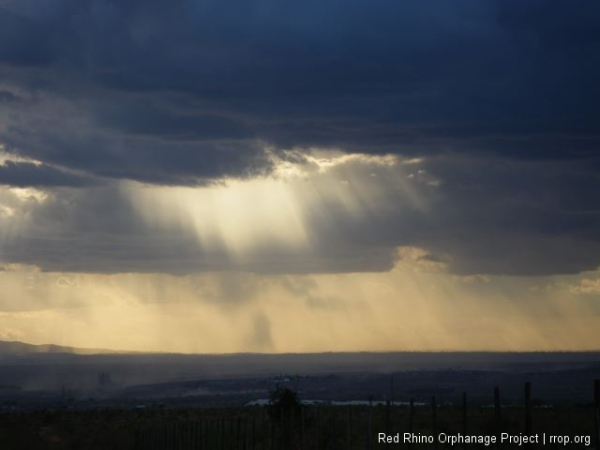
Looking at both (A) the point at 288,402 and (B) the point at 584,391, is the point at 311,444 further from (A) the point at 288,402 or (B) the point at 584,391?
(B) the point at 584,391

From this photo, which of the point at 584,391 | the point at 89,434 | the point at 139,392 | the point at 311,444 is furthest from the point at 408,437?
the point at 139,392

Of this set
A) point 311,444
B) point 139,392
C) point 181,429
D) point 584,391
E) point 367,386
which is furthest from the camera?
point 139,392

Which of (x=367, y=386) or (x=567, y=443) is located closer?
(x=567, y=443)

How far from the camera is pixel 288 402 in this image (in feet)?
178

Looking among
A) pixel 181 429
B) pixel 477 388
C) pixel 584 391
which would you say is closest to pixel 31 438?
pixel 181 429

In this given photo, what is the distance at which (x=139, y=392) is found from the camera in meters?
199

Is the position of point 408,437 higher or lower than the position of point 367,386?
lower

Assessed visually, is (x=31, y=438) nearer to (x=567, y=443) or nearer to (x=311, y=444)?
(x=311, y=444)

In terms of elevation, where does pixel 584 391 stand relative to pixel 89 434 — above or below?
above

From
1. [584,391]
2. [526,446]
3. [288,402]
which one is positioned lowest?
[526,446]

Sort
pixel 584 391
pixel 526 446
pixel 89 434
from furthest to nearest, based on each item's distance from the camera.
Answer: pixel 584 391
pixel 89 434
pixel 526 446

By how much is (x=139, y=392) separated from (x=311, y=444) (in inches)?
6467

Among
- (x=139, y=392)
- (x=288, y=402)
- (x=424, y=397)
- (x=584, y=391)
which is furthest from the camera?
(x=139, y=392)

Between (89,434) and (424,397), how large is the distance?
71.7 meters
